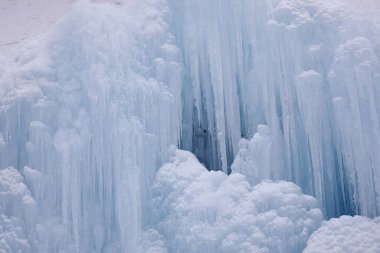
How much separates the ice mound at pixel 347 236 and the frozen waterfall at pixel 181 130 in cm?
5

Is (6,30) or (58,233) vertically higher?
(6,30)

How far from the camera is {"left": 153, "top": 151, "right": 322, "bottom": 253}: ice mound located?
4.98 metres

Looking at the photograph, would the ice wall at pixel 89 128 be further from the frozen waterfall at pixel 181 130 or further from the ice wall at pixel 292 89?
the ice wall at pixel 292 89

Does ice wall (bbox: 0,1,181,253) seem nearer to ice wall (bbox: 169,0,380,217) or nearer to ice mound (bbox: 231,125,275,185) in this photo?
ice wall (bbox: 169,0,380,217)

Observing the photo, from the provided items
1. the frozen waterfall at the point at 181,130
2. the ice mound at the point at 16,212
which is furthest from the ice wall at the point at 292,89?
the ice mound at the point at 16,212

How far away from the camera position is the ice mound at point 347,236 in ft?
15.4

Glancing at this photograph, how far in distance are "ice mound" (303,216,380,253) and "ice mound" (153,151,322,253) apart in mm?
162

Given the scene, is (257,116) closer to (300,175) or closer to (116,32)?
(300,175)

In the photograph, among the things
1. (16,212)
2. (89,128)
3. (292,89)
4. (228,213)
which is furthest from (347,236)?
(16,212)

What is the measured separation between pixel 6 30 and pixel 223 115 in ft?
12.1

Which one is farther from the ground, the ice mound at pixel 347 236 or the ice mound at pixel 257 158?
the ice mound at pixel 257 158

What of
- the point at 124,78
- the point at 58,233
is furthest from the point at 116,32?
the point at 58,233

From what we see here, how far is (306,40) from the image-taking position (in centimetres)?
572

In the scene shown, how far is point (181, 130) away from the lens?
6.11 metres
